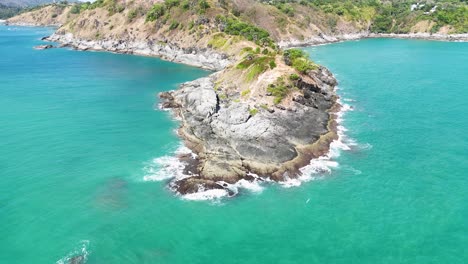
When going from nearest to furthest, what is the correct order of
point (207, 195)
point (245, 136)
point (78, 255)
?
point (78, 255) < point (207, 195) < point (245, 136)

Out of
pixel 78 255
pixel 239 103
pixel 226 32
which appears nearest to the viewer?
pixel 78 255

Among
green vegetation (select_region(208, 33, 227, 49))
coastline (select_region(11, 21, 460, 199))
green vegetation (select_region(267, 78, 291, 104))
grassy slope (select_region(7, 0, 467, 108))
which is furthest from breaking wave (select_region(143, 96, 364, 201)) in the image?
green vegetation (select_region(208, 33, 227, 49))

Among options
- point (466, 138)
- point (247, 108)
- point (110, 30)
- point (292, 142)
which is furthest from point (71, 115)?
point (110, 30)

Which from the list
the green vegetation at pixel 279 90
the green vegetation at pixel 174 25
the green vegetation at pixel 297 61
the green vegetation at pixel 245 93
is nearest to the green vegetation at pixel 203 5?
the green vegetation at pixel 174 25

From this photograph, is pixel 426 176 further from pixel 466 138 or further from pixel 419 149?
pixel 466 138

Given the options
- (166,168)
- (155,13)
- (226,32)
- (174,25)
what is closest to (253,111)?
(166,168)

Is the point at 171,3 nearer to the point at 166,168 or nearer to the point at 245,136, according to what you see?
the point at 245,136
